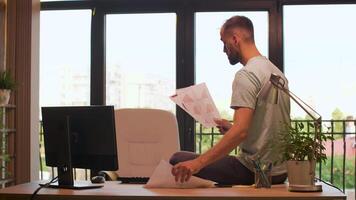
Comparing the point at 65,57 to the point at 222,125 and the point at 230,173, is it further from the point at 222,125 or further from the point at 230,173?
the point at 230,173

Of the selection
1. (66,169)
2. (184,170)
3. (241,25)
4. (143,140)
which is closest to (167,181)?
(184,170)

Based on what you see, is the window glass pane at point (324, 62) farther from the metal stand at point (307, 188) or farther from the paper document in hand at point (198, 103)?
A: the metal stand at point (307, 188)

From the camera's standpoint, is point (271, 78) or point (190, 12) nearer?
point (271, 78)

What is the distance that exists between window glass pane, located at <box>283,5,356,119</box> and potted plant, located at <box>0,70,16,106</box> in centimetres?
245

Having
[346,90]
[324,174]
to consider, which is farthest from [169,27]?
[324,174]

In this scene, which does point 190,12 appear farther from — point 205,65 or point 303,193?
point 303,193

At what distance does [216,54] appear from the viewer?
489cm

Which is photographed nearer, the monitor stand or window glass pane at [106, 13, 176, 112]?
the monitor stand

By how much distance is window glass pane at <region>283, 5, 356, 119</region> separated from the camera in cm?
480

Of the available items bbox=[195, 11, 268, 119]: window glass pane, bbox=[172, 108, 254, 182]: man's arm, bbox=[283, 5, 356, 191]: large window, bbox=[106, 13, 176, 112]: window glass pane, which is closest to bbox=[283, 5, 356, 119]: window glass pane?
bbox=[283, 5, 356, 191]: large window

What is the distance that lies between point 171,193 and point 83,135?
0.57 m

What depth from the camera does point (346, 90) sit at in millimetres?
4816

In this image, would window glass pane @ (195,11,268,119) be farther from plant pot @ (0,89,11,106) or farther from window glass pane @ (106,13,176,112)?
plant pot @ (0,89,11,106)

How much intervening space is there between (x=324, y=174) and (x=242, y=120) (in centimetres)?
328
